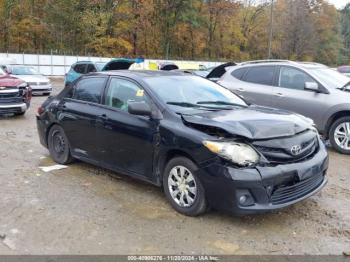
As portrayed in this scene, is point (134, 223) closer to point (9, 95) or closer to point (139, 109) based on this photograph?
point (139, 109)

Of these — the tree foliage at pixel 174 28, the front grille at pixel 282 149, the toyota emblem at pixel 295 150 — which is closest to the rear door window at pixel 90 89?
the front grille at pixel 282 149

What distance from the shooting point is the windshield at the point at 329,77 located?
8.39m

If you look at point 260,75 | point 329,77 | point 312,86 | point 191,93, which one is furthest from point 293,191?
point 260,75

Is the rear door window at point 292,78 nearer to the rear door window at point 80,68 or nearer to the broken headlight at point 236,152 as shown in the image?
the broken headlight at point 236,152

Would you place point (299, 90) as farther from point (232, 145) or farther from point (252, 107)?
point (232, 145)

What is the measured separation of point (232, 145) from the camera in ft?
14.2

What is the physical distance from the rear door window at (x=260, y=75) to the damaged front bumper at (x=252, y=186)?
16.0ft

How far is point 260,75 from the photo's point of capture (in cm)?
930

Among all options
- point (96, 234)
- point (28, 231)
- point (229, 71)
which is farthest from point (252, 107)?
point (229, 71)

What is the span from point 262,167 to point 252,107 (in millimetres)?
1524

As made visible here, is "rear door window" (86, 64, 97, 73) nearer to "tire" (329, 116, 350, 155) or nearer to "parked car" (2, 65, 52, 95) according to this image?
"parked car" (2, 65, 52, 95)

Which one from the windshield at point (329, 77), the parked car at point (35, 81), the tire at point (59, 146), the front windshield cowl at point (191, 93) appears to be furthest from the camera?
the parked car at point (35, 81)

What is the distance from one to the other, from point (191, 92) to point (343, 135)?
3.91 metres

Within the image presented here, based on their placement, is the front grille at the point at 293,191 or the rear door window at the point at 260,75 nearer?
the front grille at the point at 293,191
